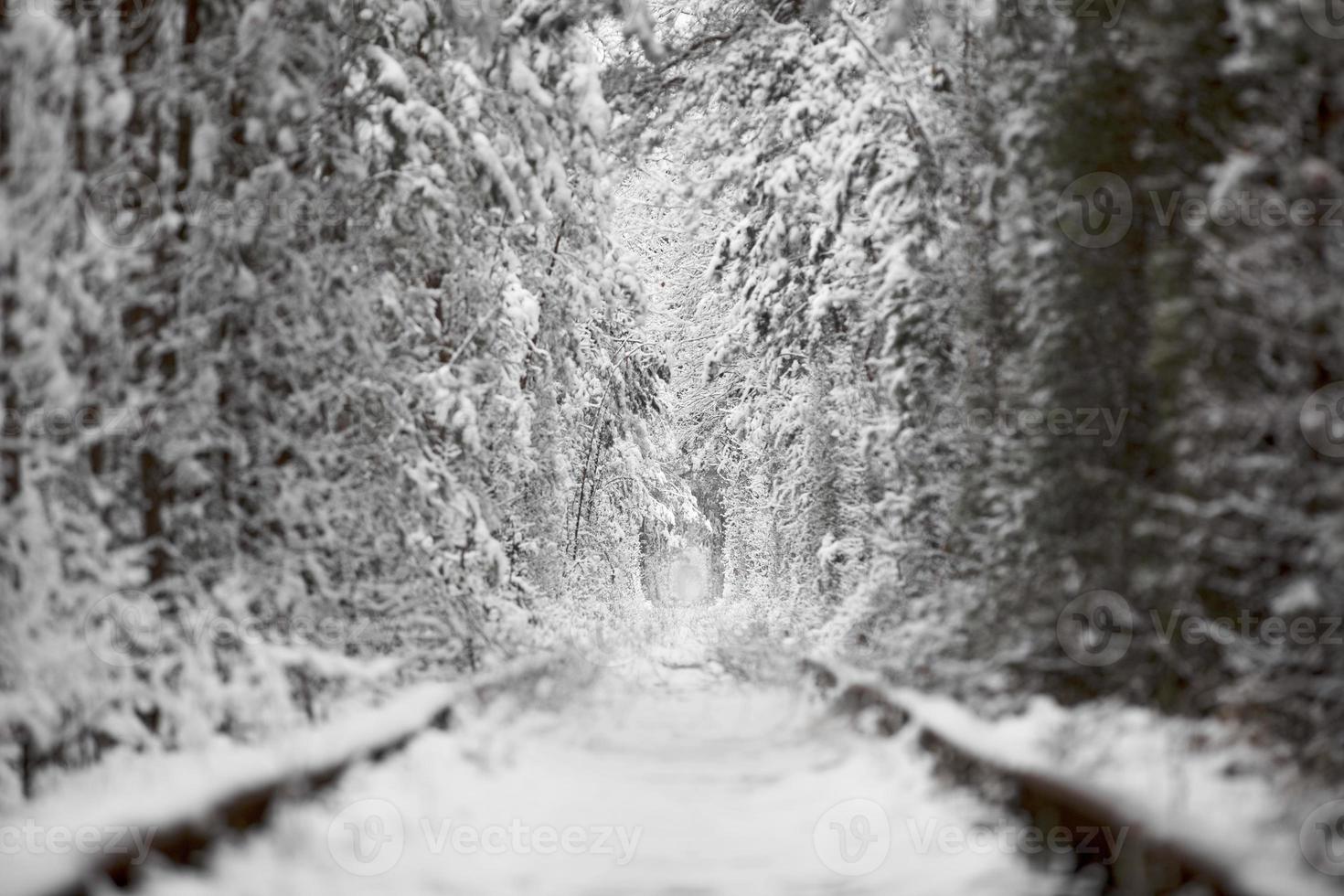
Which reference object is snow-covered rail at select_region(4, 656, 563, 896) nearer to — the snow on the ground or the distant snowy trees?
the distant snowy trees

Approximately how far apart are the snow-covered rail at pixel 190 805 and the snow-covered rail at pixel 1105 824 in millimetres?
3007

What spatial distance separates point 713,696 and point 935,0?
779 cm

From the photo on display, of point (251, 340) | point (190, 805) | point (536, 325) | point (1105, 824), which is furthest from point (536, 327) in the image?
point (1105, 824)

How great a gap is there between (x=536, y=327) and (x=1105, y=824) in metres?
12.6

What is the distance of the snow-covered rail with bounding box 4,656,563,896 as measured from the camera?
3.95 meters

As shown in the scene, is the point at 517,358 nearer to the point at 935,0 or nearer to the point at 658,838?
the point at 935,0

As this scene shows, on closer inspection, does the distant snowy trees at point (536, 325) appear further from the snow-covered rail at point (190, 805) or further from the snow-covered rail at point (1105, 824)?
the snow-covered rail at point (1105, 824)

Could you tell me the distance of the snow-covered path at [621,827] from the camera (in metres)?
5.24

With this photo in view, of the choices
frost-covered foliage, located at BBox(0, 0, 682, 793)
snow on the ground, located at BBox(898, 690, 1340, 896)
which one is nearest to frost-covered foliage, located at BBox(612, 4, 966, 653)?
frost-covered foliage, located at BBox(0, 0, 682, 793)

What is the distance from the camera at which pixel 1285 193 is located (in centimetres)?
597

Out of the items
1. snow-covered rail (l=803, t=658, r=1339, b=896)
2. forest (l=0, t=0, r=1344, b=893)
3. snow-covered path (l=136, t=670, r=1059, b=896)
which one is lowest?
snow-covered path (l=136, t=670, r=1059, b=896)

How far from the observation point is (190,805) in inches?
181

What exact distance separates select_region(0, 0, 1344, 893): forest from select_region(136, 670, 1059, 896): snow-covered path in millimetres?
169

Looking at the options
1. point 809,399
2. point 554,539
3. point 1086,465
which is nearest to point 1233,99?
point 1086,465
